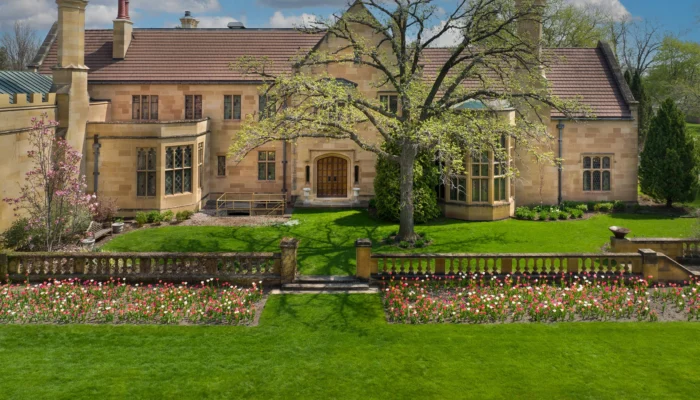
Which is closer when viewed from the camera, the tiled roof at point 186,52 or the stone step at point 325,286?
the stone step at point 325,286

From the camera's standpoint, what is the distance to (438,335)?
1588cm

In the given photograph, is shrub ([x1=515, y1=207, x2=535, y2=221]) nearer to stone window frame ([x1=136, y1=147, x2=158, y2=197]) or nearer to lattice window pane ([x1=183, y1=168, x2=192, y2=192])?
lattice window pane ([x1=183, y1=168, x2=192, y2=192])

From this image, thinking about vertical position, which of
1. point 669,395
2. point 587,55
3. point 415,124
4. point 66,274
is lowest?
point 669,395

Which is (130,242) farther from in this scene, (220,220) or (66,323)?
(66,323)

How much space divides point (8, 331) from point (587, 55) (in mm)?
34417

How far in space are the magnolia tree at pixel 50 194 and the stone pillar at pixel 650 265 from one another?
20.4 m

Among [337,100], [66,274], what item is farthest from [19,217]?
[337,100]

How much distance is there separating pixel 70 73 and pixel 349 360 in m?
21.4

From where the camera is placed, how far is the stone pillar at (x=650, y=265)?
20000 millimetres

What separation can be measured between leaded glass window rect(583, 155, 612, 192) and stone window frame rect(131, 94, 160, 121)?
961 inches

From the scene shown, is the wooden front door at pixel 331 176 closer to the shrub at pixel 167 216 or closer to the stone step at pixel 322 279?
the shrub at pixel 167 216

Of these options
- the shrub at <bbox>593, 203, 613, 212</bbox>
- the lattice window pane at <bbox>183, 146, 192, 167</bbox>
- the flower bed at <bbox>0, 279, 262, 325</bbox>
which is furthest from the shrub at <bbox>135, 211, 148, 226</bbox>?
the shrub at <bbox>593, 203, 613, 212</bbox>

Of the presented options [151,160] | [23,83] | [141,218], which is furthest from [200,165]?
[23,83]

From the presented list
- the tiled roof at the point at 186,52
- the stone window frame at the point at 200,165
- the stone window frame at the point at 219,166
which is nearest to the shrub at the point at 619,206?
the tiled roof at the point at 186,52
